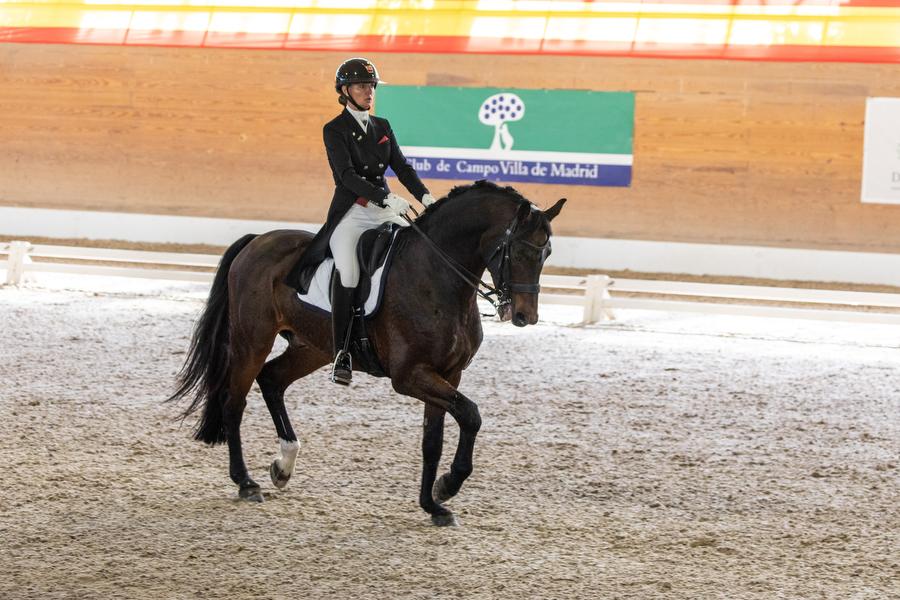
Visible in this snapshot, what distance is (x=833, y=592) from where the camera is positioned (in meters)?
4.52

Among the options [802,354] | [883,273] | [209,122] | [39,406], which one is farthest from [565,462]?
[209,122]

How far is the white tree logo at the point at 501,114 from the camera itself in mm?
15672

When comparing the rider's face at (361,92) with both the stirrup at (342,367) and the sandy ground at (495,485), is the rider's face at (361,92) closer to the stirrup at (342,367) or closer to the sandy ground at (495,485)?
the stirrup at (342,367)

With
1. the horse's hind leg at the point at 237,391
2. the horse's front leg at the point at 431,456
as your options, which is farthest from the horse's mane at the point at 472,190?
the horse's hind leg at the point at 237,391

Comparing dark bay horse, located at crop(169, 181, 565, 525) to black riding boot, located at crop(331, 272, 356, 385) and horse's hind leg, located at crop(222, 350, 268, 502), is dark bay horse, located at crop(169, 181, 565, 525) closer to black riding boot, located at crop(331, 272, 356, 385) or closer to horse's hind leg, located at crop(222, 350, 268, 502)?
horse's hind leg, located at crop(222, 350, 268, 502)

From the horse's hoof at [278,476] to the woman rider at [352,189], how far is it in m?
0.57

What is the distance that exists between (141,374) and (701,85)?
29.5 feet

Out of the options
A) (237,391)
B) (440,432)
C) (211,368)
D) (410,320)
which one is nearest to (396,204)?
(410,320)

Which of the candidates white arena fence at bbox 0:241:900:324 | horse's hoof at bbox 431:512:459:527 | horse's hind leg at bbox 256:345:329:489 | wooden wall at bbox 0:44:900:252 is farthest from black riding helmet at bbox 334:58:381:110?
wooden wall at bbox 0:44:900:252

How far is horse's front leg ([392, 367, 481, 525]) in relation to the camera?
511cm

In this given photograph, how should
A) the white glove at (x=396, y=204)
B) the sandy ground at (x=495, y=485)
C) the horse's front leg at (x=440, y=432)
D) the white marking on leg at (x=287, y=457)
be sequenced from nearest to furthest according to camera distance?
the sandy ground at (x=495, y=485)
the horse's front leg at (x=440, y=432)
the white glove at (x=396, y=204)
the white marking on leg at (x=287, y=457)

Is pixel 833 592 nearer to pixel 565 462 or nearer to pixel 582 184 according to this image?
pixel 565 462

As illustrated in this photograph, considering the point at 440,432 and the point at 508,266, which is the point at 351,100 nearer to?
the point at 508,266

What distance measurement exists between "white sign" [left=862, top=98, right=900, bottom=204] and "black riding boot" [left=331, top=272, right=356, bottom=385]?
34.7ft
